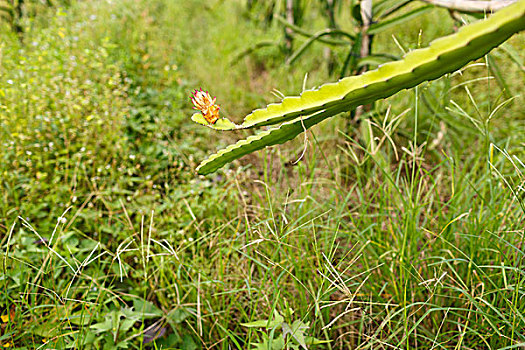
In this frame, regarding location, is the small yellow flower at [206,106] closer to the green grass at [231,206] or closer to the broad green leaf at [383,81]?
the broad green leaf at [383,81]

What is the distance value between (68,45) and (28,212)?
1.37 metres

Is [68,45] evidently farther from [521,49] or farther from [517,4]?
[521,49]

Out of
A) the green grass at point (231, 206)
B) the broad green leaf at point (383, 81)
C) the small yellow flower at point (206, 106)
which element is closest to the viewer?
the broad green leaf at point (383, 81)

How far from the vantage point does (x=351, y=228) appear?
56.8 inches

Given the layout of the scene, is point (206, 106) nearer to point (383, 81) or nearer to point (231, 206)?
point (383, 81)

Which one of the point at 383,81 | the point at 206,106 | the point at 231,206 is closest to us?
the point at 383,81

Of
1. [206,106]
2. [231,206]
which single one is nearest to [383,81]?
[206,106]

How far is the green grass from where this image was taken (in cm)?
113

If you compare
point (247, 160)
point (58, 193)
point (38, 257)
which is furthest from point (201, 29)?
A: point (38, 257)

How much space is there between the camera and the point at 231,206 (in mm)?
1730

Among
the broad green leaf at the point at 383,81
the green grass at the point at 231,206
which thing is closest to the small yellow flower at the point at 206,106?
the broad green leaf at the point at 383,81

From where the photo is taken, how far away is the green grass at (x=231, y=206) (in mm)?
1127

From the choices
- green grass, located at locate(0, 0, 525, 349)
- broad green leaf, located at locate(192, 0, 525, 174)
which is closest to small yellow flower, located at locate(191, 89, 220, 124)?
broad green leaf, located at locate(192, 0, 525, 174)

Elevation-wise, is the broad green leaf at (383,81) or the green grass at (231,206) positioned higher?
the broad green leaf at (383,81)
